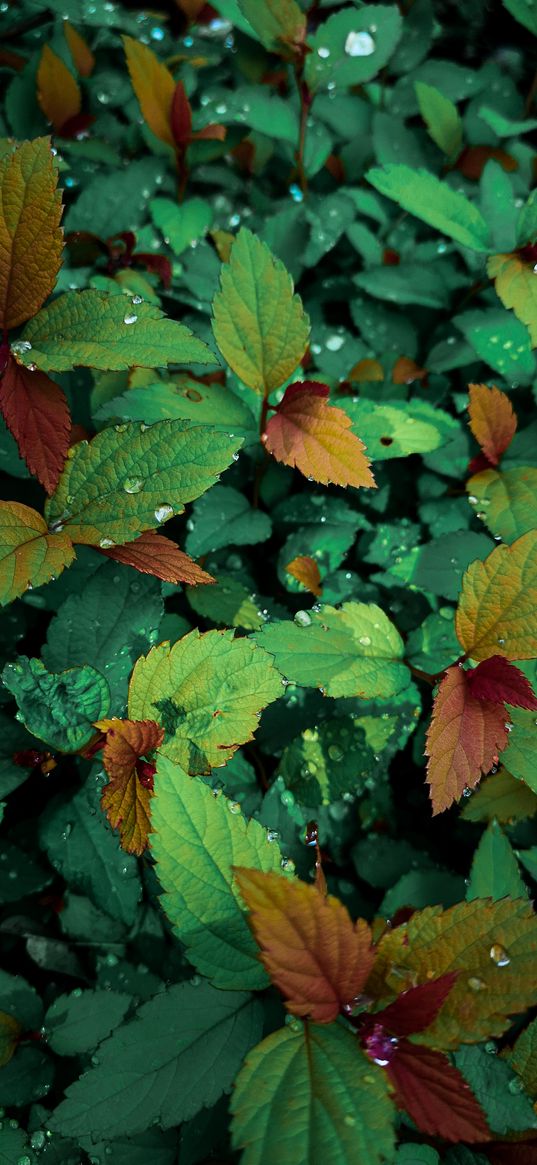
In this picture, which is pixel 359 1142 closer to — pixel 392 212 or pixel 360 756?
pixel 360 756

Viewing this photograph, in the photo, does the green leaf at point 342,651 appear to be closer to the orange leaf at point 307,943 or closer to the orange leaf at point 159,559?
the orange leaf at point 159,559

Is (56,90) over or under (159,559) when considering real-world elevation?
over

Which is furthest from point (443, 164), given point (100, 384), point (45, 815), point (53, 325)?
point (45, 815)

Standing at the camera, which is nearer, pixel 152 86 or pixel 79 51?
pixel 152 86

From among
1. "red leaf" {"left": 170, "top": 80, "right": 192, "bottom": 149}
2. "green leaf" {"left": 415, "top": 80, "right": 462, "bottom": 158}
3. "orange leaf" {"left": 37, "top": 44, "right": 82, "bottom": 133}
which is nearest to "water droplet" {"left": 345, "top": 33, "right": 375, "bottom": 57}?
"green leaf" {"left": 415, "top": 80, "right": 462, "bottom": 158}

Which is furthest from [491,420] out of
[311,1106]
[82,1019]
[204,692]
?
[82,1019]

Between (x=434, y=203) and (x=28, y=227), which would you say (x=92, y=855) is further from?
(x=434, y=203)

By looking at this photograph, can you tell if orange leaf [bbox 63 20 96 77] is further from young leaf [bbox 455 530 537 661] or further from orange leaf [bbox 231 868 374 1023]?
orange leaf [bbox 231 868 374 1023]
